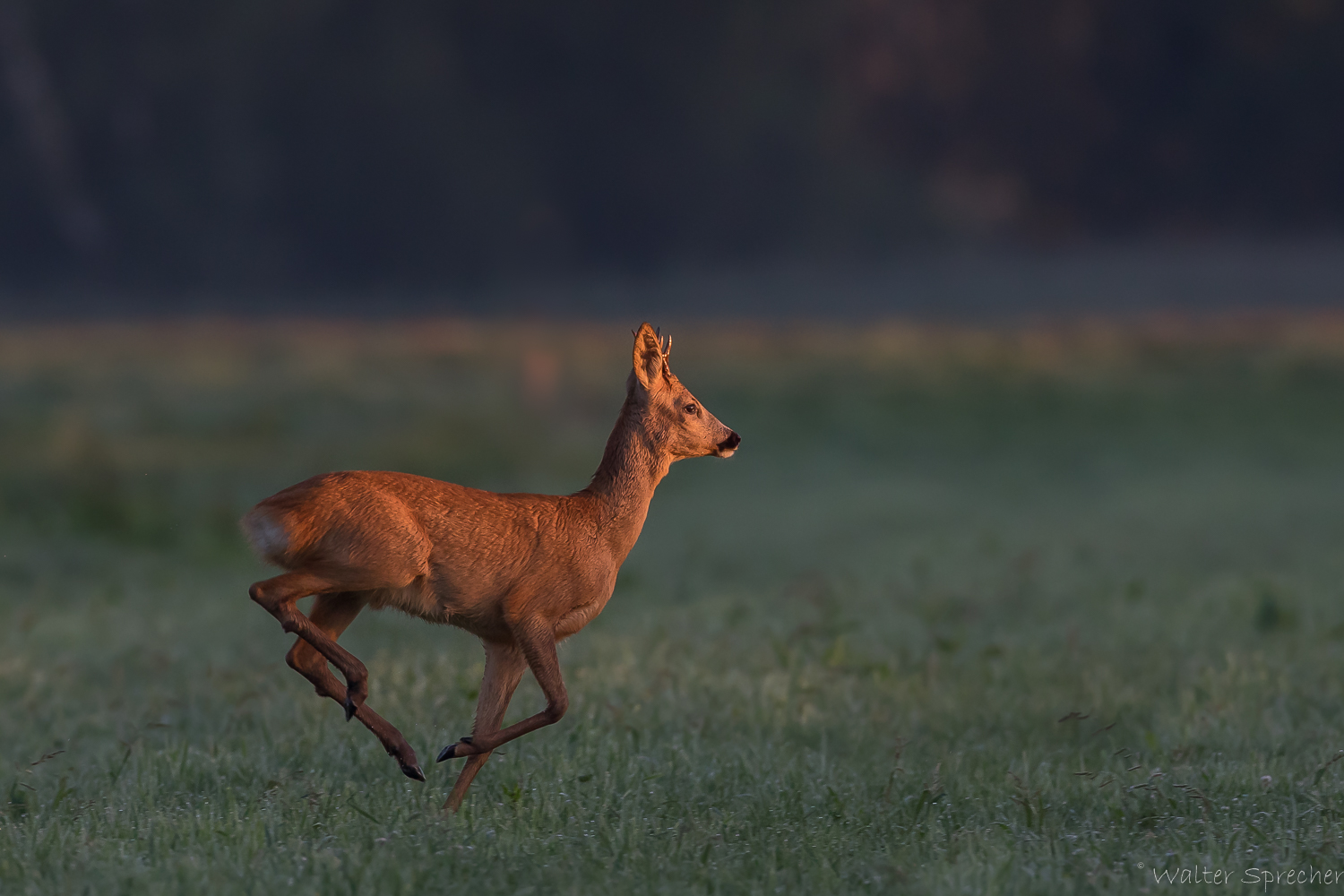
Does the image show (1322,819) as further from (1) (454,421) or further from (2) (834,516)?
(1) (454,421)

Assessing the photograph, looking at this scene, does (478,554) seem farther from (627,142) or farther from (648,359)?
(627,142)

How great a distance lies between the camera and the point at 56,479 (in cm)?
1870

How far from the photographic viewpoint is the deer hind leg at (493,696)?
6.33m

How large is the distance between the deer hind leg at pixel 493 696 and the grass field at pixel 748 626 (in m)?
0.21

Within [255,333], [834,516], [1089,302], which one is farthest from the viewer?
[1089,302]

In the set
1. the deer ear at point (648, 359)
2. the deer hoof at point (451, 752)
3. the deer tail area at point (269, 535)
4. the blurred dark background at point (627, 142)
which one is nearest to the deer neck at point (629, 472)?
the deer ear at point (648, 359)

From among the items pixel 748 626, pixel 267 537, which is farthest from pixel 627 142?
pixel 267 537

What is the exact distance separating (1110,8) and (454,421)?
485 inches

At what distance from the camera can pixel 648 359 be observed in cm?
670

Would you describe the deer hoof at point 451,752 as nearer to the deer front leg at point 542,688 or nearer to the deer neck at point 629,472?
the deer front leg at point 542,688

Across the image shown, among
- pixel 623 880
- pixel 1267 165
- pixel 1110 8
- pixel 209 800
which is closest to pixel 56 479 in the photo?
pixel 209 800

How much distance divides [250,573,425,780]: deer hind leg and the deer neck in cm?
122

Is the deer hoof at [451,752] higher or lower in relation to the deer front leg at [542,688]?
lower

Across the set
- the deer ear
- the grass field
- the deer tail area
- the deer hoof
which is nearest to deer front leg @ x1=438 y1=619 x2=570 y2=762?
the deer hoof
